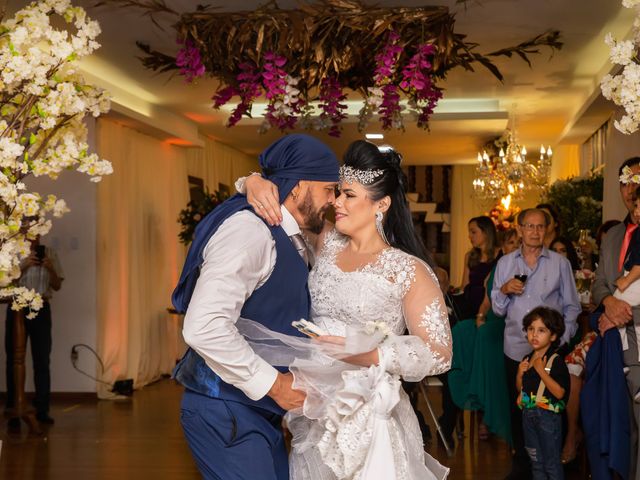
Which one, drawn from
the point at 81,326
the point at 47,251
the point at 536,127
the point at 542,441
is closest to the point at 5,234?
the point at 542,441

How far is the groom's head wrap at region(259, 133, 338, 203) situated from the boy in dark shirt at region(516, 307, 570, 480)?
2.92 metres

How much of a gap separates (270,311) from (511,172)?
855cm

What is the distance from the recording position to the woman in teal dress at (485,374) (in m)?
6.49

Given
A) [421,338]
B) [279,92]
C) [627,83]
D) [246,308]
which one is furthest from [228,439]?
[279,92]

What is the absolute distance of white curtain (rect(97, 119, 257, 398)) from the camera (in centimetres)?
959

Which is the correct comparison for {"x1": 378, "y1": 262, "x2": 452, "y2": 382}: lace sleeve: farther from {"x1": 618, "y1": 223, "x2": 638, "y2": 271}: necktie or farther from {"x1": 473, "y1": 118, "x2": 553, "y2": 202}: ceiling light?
{"x1": 473, "y1": 118, "x2": 553, "y2": 202}: ceiling light

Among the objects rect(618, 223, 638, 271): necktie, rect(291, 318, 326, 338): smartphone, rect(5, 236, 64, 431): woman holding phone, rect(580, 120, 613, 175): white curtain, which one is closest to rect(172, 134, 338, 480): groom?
rect(291, 318, 326, 338): smartphone

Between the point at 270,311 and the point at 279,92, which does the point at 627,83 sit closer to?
the point at 270,311

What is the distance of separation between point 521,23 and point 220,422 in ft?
17.2

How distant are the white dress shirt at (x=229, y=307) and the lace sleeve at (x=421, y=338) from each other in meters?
0.37

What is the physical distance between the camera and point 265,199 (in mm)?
2523

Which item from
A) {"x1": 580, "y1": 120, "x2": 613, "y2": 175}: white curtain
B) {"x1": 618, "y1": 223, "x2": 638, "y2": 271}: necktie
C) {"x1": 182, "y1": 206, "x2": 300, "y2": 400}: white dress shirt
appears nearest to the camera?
{"x1": 182, "y1": 206, "x2": 300, "y2": 400}: white dress shirt

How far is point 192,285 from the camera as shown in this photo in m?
2.58

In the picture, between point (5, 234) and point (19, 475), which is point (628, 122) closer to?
point (5, 234)
